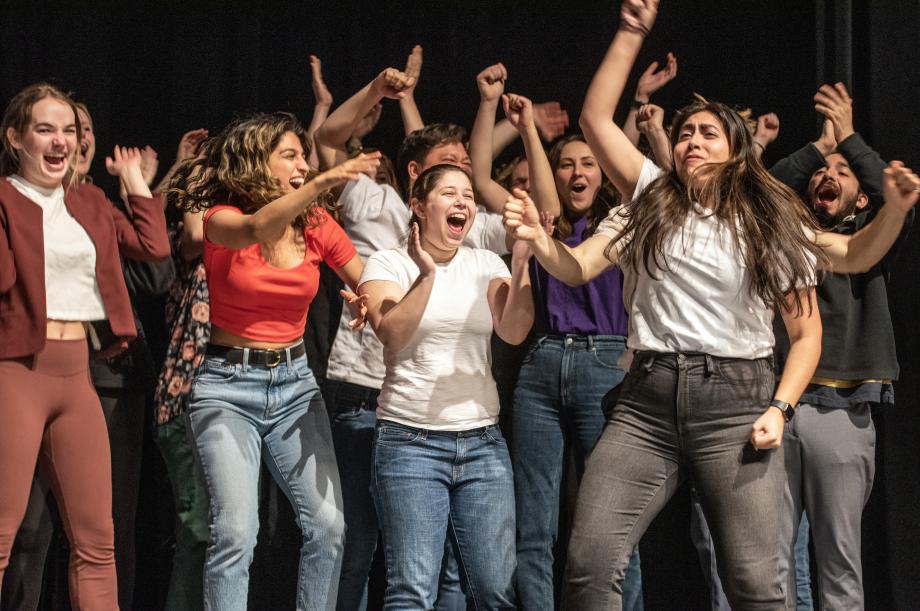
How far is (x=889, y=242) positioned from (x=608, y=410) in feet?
2.93

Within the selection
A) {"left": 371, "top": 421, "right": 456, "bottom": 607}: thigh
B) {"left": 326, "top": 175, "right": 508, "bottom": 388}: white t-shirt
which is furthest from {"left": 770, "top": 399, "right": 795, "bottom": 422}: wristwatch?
{"left": 326, "top": 175, "right": 508, "bottom": 388}: white t-shirt

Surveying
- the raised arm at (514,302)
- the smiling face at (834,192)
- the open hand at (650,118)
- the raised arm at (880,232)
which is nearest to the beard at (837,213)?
the smiling face at (834,192)

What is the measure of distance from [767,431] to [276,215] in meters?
1.44

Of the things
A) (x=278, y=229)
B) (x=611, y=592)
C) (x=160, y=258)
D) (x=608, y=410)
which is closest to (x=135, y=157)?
(x=160, y=258)

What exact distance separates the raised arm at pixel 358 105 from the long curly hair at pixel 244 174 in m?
0.31

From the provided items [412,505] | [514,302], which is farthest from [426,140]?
[412,505]

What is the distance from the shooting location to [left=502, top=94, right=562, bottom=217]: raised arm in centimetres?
354

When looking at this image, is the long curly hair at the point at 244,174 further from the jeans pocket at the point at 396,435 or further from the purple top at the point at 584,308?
the purple top at the point at 584,308

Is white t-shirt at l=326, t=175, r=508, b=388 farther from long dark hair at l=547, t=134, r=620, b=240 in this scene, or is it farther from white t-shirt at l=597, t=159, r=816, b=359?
white t-shirt at l=597, t=159, r=816, b=359

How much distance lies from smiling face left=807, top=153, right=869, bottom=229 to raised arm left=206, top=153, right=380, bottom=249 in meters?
1.74

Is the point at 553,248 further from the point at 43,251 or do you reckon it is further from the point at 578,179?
the point at 43,251

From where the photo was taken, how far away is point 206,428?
302 centimetres

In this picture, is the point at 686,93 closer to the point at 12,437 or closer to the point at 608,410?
the point at 608,410

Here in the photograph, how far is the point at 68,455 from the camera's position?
117 inches
